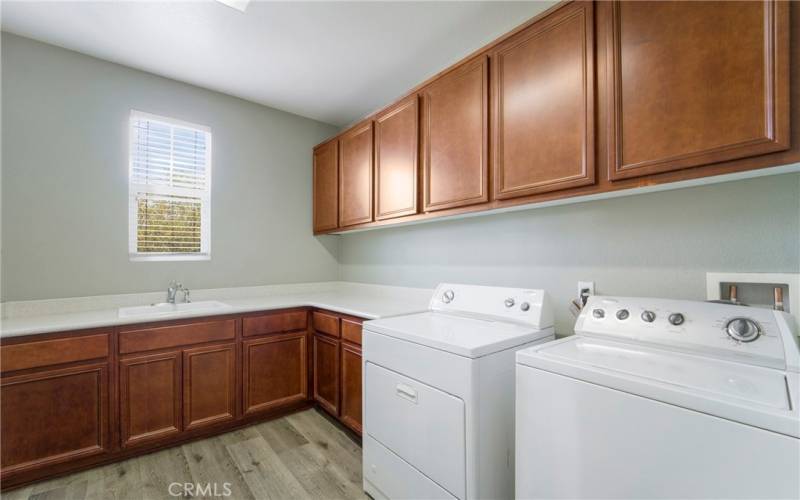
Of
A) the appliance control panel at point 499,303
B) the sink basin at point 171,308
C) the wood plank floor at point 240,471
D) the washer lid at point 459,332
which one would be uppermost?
the appliance control panel at point 499,303

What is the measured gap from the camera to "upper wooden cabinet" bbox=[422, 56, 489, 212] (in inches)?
73.7

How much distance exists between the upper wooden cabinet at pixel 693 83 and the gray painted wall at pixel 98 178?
2824 mm

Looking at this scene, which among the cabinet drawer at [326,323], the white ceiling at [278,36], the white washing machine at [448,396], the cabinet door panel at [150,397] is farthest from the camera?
the cabinet drawer at [326,323]

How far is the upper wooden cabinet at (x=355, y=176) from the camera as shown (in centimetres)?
274

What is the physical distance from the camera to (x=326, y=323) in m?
2.62

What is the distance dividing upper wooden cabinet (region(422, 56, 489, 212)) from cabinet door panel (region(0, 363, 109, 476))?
88.6 inches

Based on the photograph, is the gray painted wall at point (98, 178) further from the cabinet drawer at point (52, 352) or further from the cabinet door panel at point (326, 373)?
the cabinet door panel at point (326, 373)

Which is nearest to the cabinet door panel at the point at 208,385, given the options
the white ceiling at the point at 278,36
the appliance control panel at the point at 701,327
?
the white ceiling at the point at 278,36

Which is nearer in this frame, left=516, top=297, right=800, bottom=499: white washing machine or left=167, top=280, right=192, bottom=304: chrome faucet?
left=516, top=297, right=800, bottom=499: white washing machine

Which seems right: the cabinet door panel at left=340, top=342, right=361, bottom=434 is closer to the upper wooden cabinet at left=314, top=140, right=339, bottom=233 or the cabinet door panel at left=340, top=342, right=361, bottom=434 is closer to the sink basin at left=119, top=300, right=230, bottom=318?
the sink basin at left=119, top=300, right=230, bottom=318

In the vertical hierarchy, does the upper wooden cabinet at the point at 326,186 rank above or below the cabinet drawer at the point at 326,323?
above

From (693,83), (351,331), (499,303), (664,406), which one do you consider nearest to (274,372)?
(351,331)

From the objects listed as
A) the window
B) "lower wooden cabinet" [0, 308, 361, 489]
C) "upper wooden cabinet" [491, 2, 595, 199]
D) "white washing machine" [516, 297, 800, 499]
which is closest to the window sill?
the window

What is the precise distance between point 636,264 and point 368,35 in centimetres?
198
